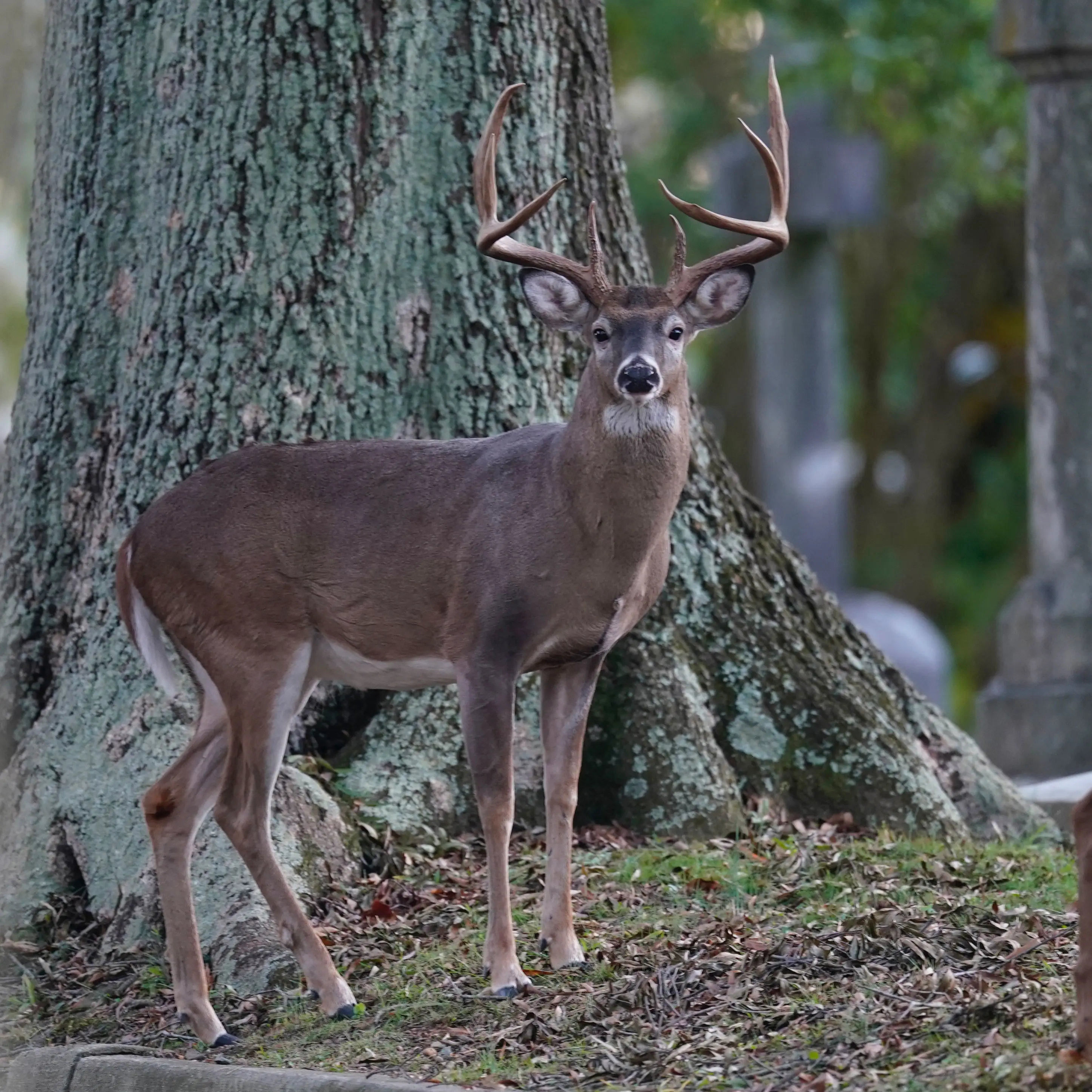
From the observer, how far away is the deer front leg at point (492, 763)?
5.38 metres

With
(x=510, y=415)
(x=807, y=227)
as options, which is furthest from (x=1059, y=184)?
(x=510, y=415)

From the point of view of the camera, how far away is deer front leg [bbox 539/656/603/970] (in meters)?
5.56

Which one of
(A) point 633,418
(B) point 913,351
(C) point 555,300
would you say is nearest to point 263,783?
(A) point 633,418

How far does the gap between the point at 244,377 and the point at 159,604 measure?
1164 mm

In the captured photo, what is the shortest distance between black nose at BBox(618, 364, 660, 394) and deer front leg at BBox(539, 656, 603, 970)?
2.83 feet

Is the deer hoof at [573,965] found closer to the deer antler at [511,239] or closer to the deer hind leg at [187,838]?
the deer hind leg at [187,838]

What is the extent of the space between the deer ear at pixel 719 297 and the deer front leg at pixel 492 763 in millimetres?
1153

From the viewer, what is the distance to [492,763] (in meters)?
5.46

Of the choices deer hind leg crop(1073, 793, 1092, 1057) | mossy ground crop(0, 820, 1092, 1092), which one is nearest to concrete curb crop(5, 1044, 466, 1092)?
mossy ground crop(0, 820, 1092, 1092)

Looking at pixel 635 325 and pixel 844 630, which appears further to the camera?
pixel 844 630

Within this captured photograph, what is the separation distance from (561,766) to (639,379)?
3.91ft

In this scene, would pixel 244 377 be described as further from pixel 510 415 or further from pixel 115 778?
pixel 115 778

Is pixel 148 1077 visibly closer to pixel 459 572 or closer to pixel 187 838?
pixel 187 838

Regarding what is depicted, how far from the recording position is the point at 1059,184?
388 inches
